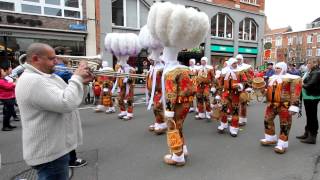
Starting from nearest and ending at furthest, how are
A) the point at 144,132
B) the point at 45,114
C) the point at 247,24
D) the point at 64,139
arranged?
the point at 45,114, the point at 64,139, the point at 144,132, the point at 247,24

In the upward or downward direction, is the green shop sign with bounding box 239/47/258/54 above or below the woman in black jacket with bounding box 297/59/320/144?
above

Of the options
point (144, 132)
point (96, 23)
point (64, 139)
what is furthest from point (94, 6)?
point (64, 139)

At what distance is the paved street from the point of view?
414cm

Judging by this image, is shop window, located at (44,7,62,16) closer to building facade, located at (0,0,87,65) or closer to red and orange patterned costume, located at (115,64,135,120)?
building facade, located at (0,0,87,65)

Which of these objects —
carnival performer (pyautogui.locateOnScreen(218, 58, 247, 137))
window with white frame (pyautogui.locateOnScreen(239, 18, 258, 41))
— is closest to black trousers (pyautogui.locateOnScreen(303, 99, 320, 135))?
carnival performer (pyautogui.locateOnScreen(218, 58, 247, 137))

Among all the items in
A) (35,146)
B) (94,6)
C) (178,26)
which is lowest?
(35,146)

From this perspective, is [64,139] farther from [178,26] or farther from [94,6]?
[94,6]

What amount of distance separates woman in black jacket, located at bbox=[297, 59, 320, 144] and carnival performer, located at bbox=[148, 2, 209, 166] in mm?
2562

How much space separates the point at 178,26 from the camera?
13.6ft

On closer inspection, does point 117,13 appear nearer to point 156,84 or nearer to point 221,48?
point 221,48

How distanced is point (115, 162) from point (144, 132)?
205 centimetres

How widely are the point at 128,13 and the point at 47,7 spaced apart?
5.33 meters

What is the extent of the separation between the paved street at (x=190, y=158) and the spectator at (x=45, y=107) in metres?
1.80

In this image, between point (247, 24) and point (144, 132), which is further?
point (247, 24)
